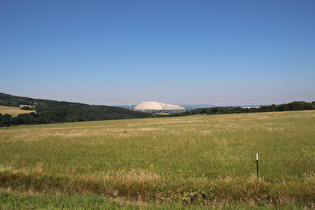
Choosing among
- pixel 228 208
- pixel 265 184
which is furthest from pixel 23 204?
pixel 265 184

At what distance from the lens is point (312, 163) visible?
909cm

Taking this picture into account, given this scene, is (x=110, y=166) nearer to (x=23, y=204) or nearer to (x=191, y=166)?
(x=191, y=166)

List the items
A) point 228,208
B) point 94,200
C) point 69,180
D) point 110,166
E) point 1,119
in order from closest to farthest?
1. point 228,208
2. point 94,200
3. point 69,180
4. point 110,166
5. point 1,119

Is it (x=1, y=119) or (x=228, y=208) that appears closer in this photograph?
(x=228, y=208)

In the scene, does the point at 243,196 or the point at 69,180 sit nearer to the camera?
the point at 243,196

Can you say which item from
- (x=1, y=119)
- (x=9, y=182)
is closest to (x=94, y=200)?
(x=9, y=182)

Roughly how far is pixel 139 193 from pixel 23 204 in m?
3.29

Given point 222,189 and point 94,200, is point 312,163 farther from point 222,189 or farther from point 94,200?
point 94,200

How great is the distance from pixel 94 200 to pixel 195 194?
305cm

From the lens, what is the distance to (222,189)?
21.1 ft

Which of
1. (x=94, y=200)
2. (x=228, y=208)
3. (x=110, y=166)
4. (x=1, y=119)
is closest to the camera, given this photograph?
(x=228, y=208)

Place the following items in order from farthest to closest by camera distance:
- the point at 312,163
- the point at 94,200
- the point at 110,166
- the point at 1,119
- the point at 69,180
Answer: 1. the point at 1,119
2. the point at 110,166
3. the point at 312,163
4. the point at 69,180
5. the point at 94,200

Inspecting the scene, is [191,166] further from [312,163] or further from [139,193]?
[312,163]

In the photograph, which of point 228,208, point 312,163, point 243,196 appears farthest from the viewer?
point 312,163
